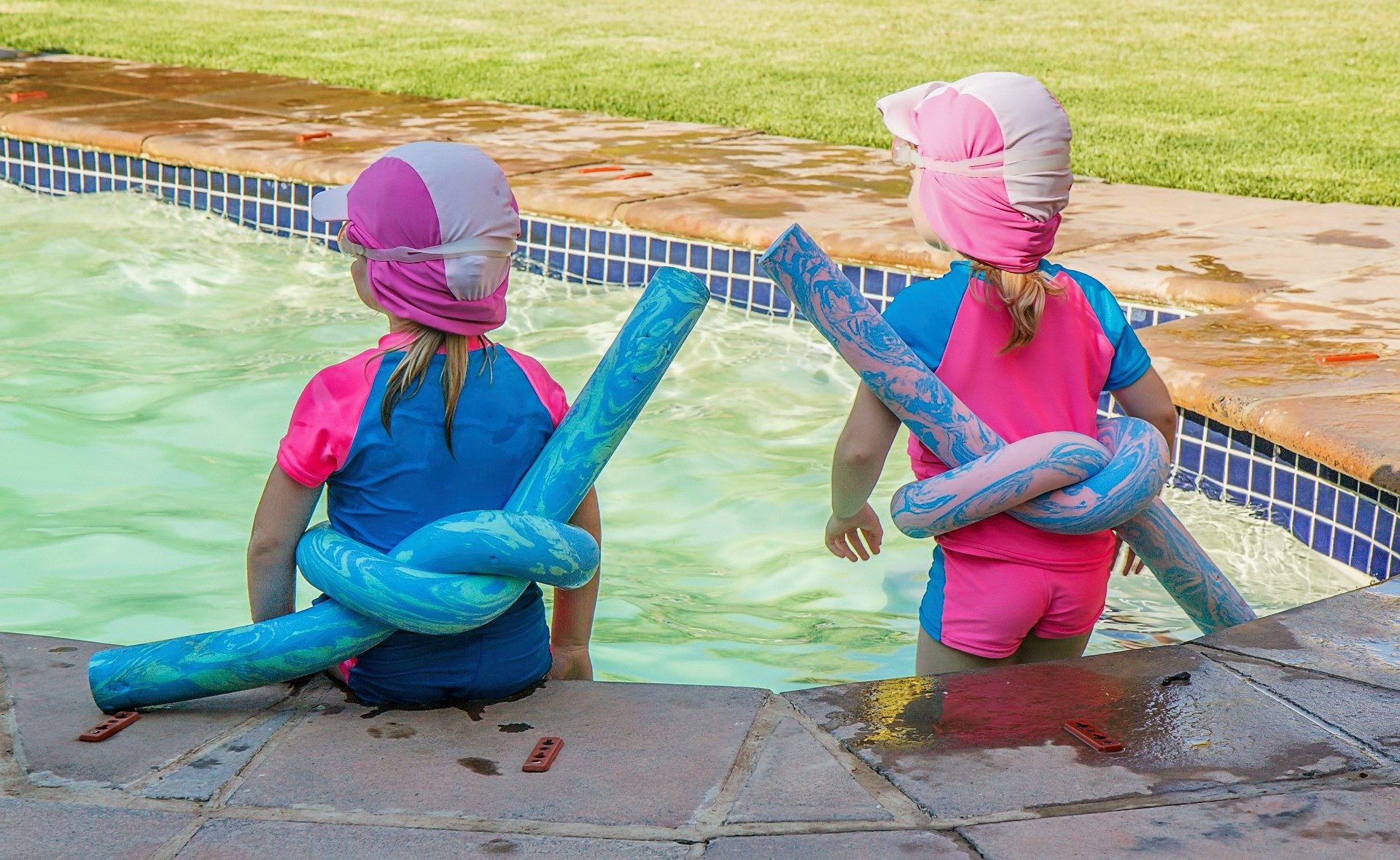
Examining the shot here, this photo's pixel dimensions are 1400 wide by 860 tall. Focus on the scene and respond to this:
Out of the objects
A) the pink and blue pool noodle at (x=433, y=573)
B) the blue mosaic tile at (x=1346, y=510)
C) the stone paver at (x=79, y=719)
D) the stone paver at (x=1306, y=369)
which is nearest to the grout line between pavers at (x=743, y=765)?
the pink and blue pool noodle at (x=433, y=573)

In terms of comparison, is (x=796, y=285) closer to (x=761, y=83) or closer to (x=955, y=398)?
(x=955, y=398)

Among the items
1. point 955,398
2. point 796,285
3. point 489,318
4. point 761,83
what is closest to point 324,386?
point 489,318

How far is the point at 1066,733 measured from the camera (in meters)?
2.25

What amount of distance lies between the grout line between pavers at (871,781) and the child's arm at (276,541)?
0.86 metres

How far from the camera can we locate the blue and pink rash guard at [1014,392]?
260cm

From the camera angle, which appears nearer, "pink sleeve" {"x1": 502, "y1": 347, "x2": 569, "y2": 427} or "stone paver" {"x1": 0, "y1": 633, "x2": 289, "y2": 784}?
"stone paver" {"x1": 0, "y1": 633, "x2": 289, "y2": 784}

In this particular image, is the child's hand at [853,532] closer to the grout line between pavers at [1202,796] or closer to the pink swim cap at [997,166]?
the pink swim cap at [997,166]

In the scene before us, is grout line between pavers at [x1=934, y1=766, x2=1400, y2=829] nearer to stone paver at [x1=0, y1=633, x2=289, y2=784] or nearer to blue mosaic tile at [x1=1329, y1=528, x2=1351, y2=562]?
stone paver at [x1=0, y1=633, x2=289, y2=784]

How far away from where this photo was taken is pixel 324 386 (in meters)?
2.37

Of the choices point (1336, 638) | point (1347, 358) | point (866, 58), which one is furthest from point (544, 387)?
point (866, 58)

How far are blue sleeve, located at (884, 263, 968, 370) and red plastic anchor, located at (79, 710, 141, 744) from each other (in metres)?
1.43

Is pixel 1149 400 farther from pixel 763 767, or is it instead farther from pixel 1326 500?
pixel 1326 500

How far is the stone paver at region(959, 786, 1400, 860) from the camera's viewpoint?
1.91 m

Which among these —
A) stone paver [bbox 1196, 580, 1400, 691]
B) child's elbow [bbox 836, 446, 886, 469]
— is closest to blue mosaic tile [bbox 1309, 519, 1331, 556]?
stone paver [bbox 1196, 580, 1400, 691]
